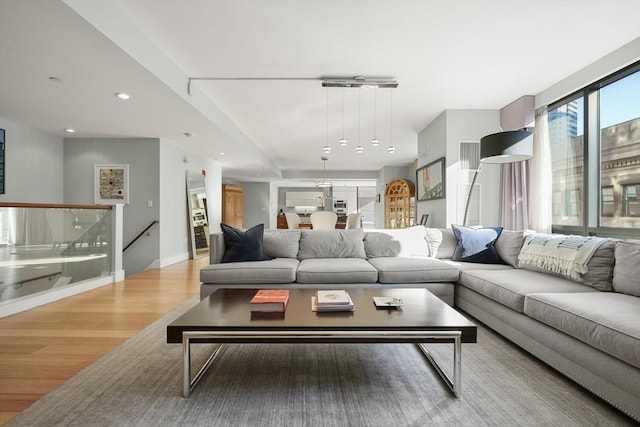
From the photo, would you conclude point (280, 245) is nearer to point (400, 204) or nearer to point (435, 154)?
point (435, 154)

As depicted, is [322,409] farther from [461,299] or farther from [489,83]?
[489,83]

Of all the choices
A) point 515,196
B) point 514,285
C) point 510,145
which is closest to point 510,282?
point 514,285

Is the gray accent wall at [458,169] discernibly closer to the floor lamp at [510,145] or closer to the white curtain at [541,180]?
the white curtain at [541,180]

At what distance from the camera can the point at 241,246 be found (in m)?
3.34

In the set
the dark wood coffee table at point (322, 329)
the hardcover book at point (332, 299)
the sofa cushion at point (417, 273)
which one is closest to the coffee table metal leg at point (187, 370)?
the dark wood coffee table at point (322, 329)

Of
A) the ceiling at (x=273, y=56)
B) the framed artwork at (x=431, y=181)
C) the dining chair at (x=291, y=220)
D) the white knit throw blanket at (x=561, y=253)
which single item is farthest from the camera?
the dining chair at (x=291, y=220)

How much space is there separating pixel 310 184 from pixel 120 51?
10.7m

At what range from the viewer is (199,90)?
423 centimetres

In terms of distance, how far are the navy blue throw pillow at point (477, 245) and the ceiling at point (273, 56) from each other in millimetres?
1862

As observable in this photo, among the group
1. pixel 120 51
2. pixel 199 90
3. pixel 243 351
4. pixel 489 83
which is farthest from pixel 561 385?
pixel 199 90

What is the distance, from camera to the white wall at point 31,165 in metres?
4.71

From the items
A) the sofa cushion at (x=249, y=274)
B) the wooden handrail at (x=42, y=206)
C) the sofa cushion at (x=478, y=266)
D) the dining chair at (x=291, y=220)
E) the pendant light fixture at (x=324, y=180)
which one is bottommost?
the sofa cushion at (x=249, y=274)

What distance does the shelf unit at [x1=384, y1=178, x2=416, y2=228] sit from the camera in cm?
836

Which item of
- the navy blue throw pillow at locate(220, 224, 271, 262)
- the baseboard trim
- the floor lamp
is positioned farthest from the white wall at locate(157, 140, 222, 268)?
the floor lamp
